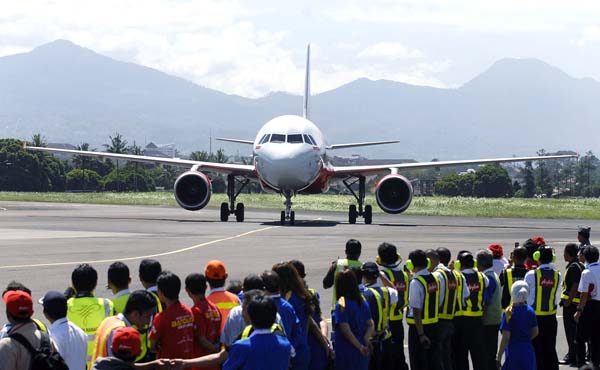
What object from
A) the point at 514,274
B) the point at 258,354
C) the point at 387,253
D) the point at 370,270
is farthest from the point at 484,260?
the point at 258,354

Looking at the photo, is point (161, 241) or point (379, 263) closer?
point (379, 263)

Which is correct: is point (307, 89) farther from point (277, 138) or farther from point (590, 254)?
point (590, 254)

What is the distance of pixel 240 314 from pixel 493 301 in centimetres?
471

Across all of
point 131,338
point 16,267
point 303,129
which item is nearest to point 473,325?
point 131,338

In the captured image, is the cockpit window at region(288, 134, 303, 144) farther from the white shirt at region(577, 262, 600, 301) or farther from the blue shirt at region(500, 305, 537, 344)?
the blue shirt at region(500, 305, 537, 344)

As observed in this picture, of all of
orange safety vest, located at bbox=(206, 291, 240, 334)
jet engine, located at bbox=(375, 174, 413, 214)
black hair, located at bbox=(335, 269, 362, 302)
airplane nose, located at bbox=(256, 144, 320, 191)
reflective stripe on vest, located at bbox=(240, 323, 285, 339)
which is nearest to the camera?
reflective stripe on vest, located at bbox=(240, 323, 285, 339)

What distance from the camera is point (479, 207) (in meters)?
69.8

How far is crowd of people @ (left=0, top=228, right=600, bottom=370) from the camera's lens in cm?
776

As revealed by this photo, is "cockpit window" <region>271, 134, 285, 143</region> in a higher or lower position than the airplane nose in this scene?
higher

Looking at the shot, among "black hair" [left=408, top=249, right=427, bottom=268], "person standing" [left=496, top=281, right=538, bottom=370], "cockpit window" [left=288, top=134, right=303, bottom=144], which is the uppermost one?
"cockpit window" [left=288, top=134, right=303, bottom=144]

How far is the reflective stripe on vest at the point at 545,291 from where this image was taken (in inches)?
503

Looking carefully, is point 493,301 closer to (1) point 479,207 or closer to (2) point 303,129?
(2) point 303,129

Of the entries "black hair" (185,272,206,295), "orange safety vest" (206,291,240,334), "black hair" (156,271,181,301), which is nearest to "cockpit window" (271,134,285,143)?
"orange safety vest" (206,291,240,334)

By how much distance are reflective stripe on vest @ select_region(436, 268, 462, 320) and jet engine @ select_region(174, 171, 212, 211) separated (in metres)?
31.1
